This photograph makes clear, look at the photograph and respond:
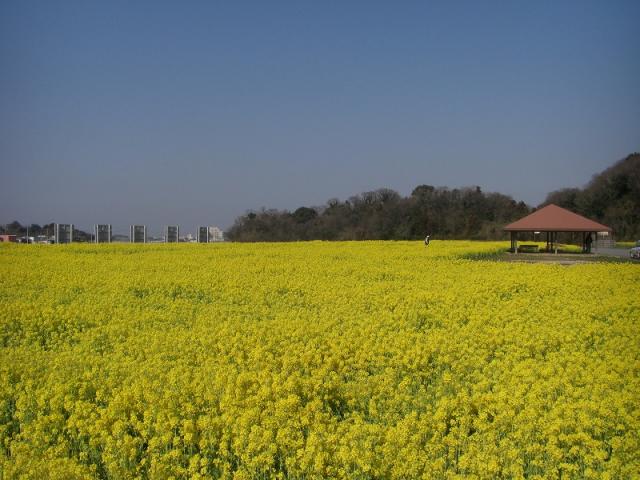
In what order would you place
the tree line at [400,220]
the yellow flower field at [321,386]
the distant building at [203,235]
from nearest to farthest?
1. the yellow flower field at [321,386]
2. the distant building at [203,235]
3. the tree line at [400,220]

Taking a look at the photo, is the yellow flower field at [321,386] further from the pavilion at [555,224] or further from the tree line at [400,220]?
the tree line at [400,220]

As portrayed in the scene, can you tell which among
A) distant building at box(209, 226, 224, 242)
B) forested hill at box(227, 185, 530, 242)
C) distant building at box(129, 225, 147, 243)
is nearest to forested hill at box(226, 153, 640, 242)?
forested hill at box(227, 185, 530, 242)

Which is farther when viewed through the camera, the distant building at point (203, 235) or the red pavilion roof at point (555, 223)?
the distant building at point (203, 235)

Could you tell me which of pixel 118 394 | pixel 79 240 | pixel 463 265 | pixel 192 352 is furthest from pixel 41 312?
pixel 79 240

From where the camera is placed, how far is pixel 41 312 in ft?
26.7

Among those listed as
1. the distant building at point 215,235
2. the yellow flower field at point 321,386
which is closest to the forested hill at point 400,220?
the distant building at point 215,235

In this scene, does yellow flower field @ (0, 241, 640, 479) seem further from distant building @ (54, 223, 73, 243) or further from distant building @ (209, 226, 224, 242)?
distant building @ (209, 226, 224, 242)

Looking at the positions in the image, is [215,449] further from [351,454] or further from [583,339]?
[583,339]

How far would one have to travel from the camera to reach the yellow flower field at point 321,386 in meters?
3.81

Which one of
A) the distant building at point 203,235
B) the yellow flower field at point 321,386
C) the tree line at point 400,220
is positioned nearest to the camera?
the yellow flower field at point 321,386

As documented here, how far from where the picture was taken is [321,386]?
17.3 feet

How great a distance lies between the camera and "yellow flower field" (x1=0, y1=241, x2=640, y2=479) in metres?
3.81

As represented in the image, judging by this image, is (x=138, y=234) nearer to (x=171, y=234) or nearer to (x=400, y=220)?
(x=171, y=234)

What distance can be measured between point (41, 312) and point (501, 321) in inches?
226
